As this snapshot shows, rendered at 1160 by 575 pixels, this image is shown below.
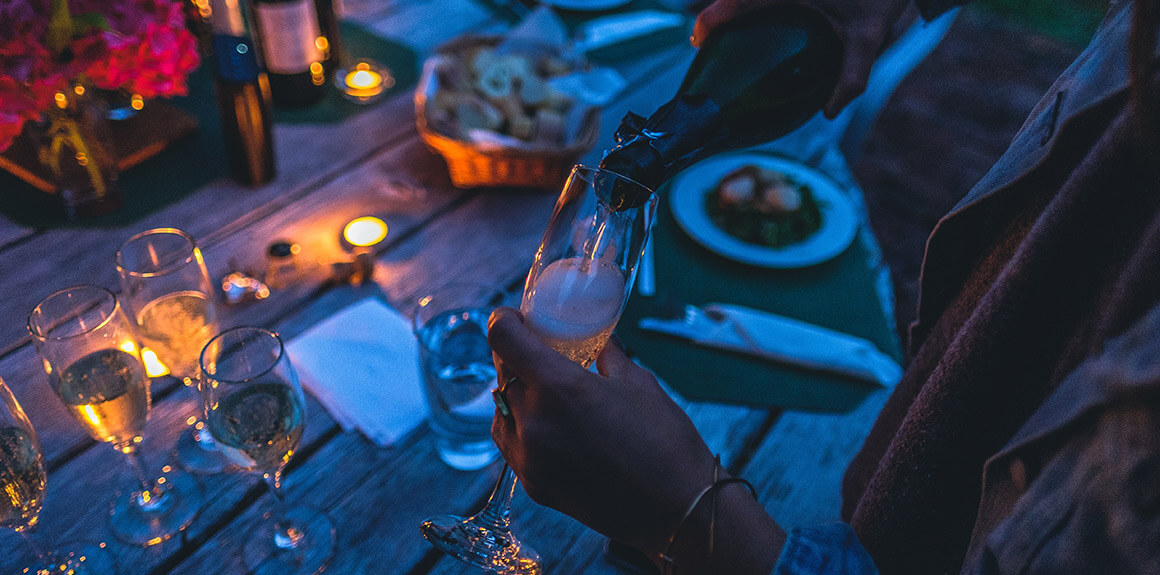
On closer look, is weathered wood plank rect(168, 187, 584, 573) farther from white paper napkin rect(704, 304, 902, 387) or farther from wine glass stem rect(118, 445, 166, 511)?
white paper napkin rect(704, 304, 902, 387)

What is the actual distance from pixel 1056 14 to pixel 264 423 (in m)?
5.07

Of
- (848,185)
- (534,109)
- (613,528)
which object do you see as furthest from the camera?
(848,185)

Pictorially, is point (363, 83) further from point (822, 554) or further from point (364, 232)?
point (822, 554)

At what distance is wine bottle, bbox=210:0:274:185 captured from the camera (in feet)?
3.49

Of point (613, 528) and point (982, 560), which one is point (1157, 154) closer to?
point (982, 560)

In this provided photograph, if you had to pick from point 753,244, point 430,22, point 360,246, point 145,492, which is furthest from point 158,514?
point 430,22

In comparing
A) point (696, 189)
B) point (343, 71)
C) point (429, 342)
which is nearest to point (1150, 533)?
point (429, 342)

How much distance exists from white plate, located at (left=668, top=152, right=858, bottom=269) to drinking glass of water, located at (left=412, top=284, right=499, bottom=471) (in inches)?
19.1

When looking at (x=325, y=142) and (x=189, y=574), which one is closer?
(x=189, y=574)

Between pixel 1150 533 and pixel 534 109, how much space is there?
109 centimetres

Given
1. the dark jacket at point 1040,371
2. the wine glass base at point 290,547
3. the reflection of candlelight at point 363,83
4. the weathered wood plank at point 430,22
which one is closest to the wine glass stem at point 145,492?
the wine glass base at point 290,547

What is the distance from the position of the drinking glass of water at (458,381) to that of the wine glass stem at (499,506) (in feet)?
0.26

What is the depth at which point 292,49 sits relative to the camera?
50.5 inches

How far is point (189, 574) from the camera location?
70 centimetres
